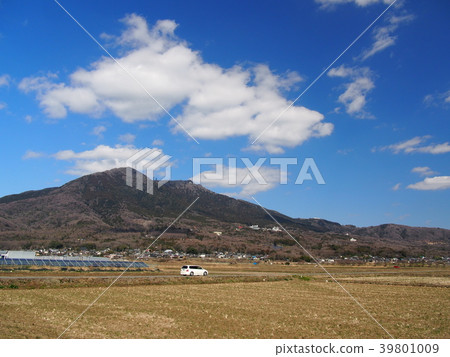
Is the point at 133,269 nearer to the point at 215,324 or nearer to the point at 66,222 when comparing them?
the point at 215,324

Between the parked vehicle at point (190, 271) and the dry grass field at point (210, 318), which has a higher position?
the dry grass field at point (210, 318)

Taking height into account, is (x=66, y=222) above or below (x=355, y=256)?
above

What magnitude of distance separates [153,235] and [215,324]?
14027 centimetres

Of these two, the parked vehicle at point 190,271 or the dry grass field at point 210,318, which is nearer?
the dry grass field at point 210,318

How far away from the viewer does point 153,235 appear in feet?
500

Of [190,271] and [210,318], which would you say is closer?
[210,318]

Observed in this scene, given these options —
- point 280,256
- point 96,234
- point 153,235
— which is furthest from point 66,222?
point 280,256

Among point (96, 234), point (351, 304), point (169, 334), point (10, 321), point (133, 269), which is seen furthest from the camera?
point (96, 234)

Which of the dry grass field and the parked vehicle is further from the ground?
the dry grass field

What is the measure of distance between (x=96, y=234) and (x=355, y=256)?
106831 mm

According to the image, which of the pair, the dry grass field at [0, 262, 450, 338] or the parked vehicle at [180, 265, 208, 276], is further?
the parked vehicle at [180, 265, 208, 276]

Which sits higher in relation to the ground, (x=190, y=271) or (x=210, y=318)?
(x=210, y=318)
